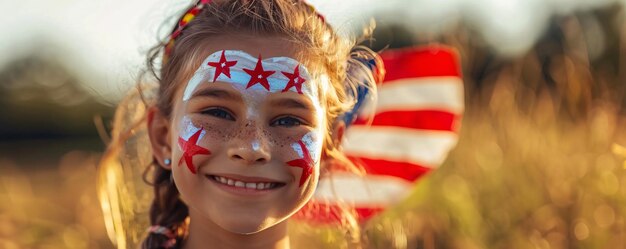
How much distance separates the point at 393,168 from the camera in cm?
451

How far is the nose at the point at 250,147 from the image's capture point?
2762 millimetres

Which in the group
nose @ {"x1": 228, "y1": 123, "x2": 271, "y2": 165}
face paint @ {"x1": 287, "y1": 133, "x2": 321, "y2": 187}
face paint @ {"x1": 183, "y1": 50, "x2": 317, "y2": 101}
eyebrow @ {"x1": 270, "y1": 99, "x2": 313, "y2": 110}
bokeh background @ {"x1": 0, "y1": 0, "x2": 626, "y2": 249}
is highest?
face paint @ {"x1": 183, "y1": 50, "x2": 317, "y2": 101}

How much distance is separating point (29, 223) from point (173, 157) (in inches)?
120

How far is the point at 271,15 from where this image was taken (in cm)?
299

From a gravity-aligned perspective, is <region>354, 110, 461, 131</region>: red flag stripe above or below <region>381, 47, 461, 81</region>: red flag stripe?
below

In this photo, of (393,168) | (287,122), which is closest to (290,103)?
(287,122)

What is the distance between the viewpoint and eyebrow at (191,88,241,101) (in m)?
2.84

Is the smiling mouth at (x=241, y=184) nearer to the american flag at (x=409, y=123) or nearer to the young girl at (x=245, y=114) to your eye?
the young girl at (x=245, y=114)

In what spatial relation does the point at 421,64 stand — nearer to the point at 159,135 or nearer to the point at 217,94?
the point at 159,135

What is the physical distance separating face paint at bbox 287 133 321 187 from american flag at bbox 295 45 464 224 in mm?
1477

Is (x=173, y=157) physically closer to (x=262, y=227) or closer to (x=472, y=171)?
(x=262, y=227)

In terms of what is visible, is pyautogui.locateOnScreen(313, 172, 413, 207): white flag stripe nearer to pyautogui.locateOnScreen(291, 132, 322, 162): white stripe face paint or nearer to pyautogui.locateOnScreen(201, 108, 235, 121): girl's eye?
pyautogui.locateOnScreen(291, 132, 322, 162): white stripe face paint

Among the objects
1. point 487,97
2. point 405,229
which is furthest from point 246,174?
point 487,97

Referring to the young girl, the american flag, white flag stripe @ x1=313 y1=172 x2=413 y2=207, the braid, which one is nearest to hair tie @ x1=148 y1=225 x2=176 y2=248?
the braid
